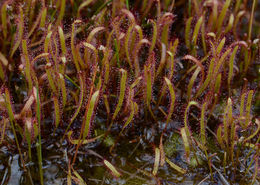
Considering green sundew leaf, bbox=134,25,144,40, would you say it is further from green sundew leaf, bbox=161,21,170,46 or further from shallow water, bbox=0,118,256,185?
shallow water, bbox=0,118,256,185

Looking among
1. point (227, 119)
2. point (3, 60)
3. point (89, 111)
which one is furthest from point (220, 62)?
point (3, 60)

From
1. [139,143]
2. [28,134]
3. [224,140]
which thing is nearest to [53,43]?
[28,134]

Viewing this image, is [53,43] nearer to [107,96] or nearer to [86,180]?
[107,96]

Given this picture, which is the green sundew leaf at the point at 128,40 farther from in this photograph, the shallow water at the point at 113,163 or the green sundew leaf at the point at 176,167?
the green sundew leaf at the point at 176,167

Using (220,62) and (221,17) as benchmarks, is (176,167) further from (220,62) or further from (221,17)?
(221,17)

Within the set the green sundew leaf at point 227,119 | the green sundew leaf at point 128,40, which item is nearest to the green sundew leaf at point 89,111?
the green sundew leaf at point 128,40

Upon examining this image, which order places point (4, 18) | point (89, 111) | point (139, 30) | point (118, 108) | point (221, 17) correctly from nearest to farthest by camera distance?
point (89, 111) < point (118, 108) < point (139, 30) < point (4, 18) < point (221, 17)

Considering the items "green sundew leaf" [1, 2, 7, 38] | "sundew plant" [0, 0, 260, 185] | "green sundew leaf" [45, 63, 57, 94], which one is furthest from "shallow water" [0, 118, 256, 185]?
"green sundew leaf" [1, 2, 7, 38]

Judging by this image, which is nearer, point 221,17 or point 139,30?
point 139,30

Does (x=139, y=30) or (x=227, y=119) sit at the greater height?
(x=139, y=30)
